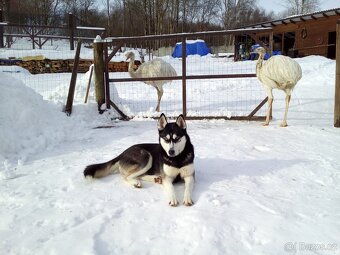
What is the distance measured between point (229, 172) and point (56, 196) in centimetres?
213

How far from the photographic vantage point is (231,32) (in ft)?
24.7

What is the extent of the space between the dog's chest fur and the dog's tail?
82 centimetres

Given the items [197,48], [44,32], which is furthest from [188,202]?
[197,48]

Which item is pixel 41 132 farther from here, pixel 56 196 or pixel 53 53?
pixel 53 53

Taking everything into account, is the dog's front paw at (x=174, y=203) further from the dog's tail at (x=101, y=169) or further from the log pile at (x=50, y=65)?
the log pile at (x=50, y=65)

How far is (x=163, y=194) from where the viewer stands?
371 centimetres

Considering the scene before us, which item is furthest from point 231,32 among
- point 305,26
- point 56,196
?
point 305,26

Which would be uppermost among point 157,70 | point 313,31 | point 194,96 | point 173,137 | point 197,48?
point 313,31

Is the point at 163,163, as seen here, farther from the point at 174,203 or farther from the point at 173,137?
the point at 174,203

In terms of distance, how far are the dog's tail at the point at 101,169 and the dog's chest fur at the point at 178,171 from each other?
82 cm

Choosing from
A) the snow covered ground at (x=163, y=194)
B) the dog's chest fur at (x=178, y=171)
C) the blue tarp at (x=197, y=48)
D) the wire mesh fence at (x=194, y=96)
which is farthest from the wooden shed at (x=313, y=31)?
the dog's chest fur at (x=178, y=171)

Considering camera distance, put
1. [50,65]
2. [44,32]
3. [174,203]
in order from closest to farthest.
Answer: [174,203] < [50,65] < [44,32]

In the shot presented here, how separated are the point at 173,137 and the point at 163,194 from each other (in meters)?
0.64

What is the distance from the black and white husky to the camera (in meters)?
3.72
